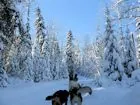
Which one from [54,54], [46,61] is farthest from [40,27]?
[54,54]

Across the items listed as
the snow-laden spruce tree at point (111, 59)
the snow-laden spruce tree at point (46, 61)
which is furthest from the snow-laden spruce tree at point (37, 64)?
the snow-laden spruce tree at point (111, 59)

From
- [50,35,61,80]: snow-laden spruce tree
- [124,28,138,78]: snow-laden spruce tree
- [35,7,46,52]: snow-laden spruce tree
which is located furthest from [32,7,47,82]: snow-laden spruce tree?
[124,28,138,78]: snow-laden spruce tree

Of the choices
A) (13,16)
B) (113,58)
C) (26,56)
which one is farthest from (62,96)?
(26,56)

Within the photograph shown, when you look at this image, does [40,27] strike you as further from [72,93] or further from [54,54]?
[72,93]

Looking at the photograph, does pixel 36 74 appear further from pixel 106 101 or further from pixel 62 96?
pixel 62 96

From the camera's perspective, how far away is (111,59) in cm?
3931

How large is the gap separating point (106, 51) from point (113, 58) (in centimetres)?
130

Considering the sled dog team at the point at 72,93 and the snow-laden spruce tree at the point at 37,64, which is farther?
the snow-laden spruce tree at the point at 37,64

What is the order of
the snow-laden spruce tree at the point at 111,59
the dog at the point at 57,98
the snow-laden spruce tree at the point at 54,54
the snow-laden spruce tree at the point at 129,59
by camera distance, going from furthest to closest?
the snow-laden spruce tree at the point at 54,54
the snow-laden spruce tree at the point at 129,59
the snow-laden spruce tree at the point at 111,59
the dog at the point at 57,98

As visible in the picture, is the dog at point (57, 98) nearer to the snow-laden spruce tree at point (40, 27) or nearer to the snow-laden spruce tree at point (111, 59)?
the snow-laden spruce tree at point (111, 59)

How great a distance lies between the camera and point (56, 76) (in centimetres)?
8331

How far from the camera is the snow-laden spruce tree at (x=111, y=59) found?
38.2 m

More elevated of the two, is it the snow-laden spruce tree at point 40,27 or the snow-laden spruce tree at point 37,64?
the snow-laden spruce tree at point 40,27

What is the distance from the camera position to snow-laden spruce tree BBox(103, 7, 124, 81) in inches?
1503
